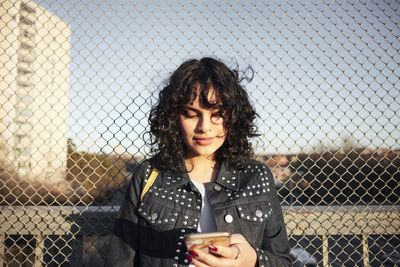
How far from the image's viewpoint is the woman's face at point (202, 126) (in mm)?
1471

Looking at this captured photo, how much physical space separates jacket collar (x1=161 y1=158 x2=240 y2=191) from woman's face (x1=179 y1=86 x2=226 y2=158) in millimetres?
182

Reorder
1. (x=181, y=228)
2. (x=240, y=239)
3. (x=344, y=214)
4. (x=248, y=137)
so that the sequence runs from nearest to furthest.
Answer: (x=240, y=239)
(x=181, y=228)
(x=248, y=137)
(x=344, y=214)

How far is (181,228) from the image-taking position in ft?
4.82

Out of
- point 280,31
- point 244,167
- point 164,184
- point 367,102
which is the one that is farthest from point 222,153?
point 367,102

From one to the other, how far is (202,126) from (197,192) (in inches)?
15.6

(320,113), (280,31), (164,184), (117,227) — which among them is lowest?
(117,227)

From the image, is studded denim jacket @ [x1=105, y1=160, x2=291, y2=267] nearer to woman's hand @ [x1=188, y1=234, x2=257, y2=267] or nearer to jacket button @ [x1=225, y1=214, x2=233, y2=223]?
jacket button @ [x1=225, y1=214, x2=233, y2=223]

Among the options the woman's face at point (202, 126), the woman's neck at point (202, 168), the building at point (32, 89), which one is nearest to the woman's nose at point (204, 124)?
the woman's face at point (202, 126)

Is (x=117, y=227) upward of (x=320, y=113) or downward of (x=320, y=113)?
downward

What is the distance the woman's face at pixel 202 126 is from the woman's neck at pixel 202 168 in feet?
0.60

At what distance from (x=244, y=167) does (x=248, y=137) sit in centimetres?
27

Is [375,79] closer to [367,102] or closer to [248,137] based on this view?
[367,102]

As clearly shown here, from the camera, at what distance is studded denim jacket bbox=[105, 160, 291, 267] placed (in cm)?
146

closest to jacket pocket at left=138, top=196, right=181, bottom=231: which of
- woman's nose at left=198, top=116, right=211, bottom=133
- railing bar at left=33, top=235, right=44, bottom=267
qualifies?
woman's nose at left=198, top=116, right=211, bottom=133
